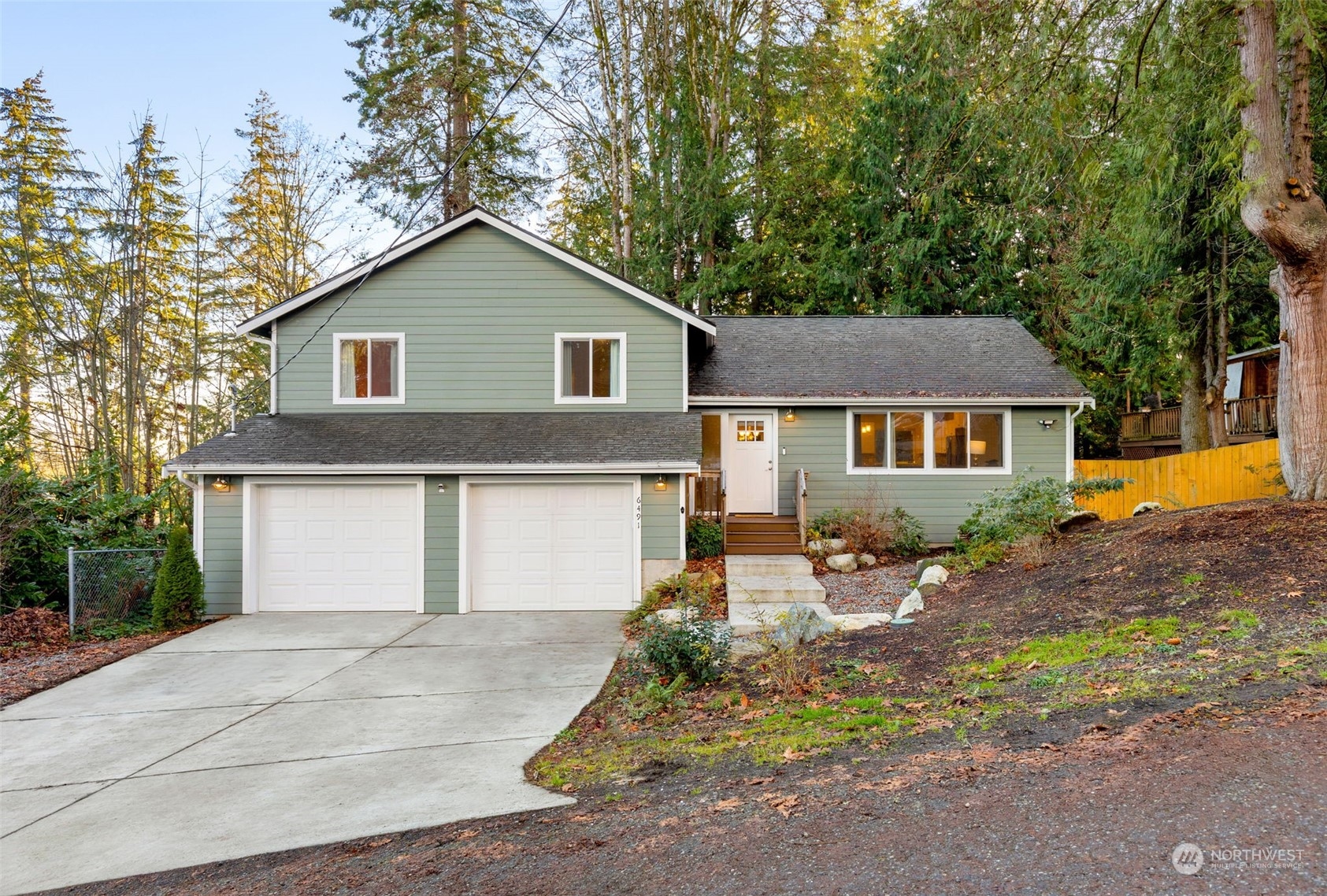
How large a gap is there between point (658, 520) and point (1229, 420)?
17376 mm

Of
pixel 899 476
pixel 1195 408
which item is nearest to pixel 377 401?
pixel 899 476

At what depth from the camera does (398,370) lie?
12.4 meters

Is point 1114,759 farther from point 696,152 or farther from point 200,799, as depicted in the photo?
point 696,152

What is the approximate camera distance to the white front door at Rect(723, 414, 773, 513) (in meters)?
13.7

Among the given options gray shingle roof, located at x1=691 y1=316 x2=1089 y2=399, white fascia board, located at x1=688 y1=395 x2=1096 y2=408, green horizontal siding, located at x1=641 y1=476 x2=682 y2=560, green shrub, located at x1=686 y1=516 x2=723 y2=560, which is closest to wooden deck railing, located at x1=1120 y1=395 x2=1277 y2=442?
gray shingle roof, located at x1=691 y1=316 x2=1089 y2=399

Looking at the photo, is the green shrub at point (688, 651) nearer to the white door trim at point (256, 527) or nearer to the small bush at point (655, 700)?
the small bush at point (655, 700)

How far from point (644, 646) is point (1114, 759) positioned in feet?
12.5

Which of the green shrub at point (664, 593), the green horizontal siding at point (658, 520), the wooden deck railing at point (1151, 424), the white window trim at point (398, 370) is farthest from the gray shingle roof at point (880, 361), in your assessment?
the wooden deck railing at point (1151, 424)

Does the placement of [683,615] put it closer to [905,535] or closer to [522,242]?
[905,535]

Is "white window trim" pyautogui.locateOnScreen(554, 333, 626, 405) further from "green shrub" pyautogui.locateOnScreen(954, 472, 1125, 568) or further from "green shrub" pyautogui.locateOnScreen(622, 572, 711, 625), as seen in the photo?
"green shrub" pyautogui.locateOnScreen(954, 472, 1125, 568)

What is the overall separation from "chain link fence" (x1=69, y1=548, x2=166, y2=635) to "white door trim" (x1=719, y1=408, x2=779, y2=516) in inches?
347

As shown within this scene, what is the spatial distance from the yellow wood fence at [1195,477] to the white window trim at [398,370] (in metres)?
12.6

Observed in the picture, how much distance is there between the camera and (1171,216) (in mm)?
16094

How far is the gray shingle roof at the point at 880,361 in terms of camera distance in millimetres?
13266
